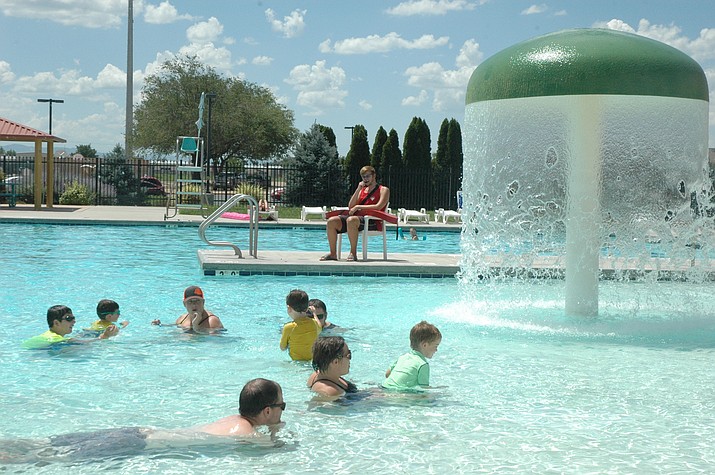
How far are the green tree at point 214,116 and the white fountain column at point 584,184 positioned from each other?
141 ft

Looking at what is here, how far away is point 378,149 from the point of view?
121ft

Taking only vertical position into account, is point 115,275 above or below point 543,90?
below

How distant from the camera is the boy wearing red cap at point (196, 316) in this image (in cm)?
803

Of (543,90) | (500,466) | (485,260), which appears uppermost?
(543,90)

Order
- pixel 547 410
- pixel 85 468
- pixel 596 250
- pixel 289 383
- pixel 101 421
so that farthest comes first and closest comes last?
1. pixel 596 250
2. pixel 289 383
3. pixel 547 410
4. pixel 101 421
5. pixel 85 468

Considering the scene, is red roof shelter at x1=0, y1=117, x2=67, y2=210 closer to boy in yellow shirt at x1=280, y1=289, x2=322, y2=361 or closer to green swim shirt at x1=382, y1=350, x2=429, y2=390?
boy in yellow shirt at x1=280, y1=289, x2=322, y2=361

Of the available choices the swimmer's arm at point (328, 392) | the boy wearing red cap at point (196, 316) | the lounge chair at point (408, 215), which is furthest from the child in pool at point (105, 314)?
the lounge chair at point (408, 215)

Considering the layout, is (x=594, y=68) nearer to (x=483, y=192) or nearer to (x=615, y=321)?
(x=483, y=192)

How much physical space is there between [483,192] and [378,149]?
2775cm

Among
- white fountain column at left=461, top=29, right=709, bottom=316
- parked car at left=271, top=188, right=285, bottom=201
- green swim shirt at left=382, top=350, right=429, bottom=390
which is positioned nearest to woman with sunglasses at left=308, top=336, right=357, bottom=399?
green swim shirt at left=382, top=350, right=429, bottom=390

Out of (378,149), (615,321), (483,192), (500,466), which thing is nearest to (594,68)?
(483,192)

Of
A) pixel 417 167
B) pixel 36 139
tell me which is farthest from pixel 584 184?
pixel 417 167

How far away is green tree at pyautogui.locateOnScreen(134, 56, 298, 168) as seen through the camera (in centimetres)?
5172

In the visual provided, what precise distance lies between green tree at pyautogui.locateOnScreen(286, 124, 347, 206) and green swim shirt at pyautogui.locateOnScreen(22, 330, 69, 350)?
25.9m
